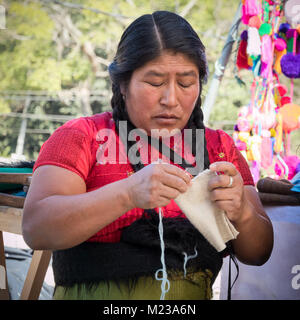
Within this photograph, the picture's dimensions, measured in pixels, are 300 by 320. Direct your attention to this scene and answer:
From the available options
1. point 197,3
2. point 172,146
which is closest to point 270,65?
point 172,146

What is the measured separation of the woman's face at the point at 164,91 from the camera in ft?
3.79

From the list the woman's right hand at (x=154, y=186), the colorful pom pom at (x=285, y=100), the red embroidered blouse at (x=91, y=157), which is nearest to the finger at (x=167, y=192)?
the woman's right hand at (x=154, y=186)

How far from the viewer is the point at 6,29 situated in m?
8.84

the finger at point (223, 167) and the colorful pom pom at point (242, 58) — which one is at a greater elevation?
the colorful pom pom at point (242, 58)

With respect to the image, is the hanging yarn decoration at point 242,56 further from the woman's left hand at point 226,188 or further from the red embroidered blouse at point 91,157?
the woman's left hand at point 226,188

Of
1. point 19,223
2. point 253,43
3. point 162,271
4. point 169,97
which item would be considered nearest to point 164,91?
point 169,97

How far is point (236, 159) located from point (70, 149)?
1.93ft

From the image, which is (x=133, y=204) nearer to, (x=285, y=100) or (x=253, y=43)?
(x=253, y=43)

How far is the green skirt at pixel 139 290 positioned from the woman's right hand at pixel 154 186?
29 centimetres

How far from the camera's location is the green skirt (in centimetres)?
109

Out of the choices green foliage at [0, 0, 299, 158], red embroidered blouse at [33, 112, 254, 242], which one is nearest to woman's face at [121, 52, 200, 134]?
red embroidered blouse at [33, 112, 254, 242]

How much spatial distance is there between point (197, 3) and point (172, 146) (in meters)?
8.94

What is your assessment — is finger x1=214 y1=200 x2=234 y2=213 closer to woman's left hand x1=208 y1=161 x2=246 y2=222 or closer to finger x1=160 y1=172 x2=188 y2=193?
woman's left hand x1=208 y1=161 x2=246 y2=222

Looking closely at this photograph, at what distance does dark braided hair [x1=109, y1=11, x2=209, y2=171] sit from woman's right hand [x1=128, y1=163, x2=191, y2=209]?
0.25m
